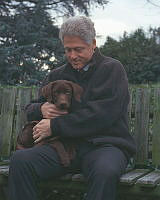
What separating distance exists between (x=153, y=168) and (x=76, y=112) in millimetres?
1084

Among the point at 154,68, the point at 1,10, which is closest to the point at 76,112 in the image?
the point at 1,10

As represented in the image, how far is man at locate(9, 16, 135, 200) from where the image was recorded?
318 cm

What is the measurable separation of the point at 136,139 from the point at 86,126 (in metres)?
0.92

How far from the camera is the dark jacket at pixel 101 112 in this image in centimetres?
337

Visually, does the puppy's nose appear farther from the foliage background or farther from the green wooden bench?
the foliage background

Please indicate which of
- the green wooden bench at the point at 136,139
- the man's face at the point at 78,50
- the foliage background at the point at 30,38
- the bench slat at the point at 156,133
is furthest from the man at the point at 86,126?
the foliage background at the point at 30,38

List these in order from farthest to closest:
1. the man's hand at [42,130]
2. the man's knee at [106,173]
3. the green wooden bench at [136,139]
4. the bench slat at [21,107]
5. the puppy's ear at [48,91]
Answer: the bench slat at [21,107], the puppy's ear at [48,91], the man's hand at [42,130], the green wooden bench at [136,139], the man's knee at [106,173]

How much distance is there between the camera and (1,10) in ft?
37.0

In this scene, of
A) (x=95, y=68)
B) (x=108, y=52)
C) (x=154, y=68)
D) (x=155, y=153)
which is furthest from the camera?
(x=108, y=52)

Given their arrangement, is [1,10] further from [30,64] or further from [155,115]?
[155,115]

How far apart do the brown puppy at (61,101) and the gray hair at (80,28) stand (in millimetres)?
377

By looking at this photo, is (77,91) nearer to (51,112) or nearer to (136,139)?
(51,112)

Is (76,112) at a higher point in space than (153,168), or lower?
higher

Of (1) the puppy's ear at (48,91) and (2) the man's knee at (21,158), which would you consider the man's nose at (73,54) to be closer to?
(1) the puppy's ear at (48,91)
